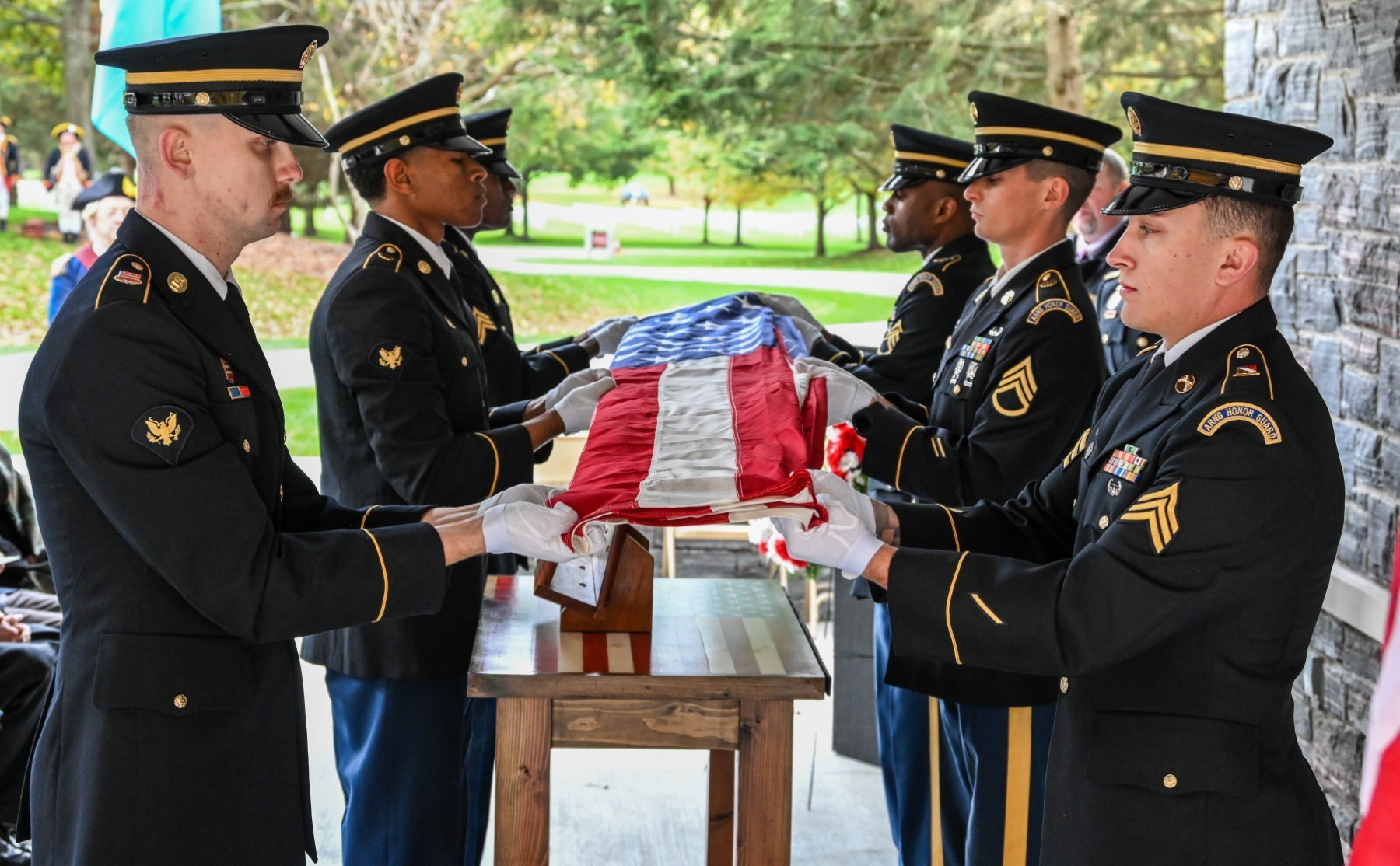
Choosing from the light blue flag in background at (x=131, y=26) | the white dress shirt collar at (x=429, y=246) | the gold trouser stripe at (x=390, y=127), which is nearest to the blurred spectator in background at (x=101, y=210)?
the light blue flag in background at (x=131, y=26)

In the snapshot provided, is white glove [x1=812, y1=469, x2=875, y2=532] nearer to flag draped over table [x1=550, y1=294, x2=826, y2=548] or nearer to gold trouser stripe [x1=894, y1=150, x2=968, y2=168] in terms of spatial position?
flag draped over table [x1=550, y1=294, x2=826, y2=548]

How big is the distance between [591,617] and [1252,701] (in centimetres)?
107

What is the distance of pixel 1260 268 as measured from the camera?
1.92m

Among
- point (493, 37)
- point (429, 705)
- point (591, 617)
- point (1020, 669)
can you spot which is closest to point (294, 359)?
point (493, 37)

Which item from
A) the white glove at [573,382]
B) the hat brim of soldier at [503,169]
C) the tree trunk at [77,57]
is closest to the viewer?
the white glove at [573,382]

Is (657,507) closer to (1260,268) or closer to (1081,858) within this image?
(1081,858)

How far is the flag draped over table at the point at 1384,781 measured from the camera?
3.68 ft

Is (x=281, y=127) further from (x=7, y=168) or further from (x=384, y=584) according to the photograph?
(x=7, y=168)

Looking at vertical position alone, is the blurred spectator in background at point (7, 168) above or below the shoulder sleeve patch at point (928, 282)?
above

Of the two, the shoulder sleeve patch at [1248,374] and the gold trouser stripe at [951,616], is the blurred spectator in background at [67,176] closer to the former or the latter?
the gold trouser stripe at [951,616]

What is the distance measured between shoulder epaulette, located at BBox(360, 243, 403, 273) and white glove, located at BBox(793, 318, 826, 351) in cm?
120

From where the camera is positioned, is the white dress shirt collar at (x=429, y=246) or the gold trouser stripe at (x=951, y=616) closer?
the gold trouser stripe at (x=951, y=616)

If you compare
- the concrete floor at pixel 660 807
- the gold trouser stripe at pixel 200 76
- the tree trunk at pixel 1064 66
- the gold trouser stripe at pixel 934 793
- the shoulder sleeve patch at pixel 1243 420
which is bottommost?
the concrete floor at pixel 660 807

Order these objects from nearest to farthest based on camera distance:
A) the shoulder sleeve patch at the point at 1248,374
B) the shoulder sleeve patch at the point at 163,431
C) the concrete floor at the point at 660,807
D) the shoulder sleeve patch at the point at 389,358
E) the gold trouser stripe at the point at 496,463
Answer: the shoulder sleeve patch at the point at 163,431
the shoulder sleeve patch at the point at 1248,374
the shoulder sleeve patch at the point at 389,358
the gold trouser stripe at the point at 496,463
the concrete floor at the point at 660,807
